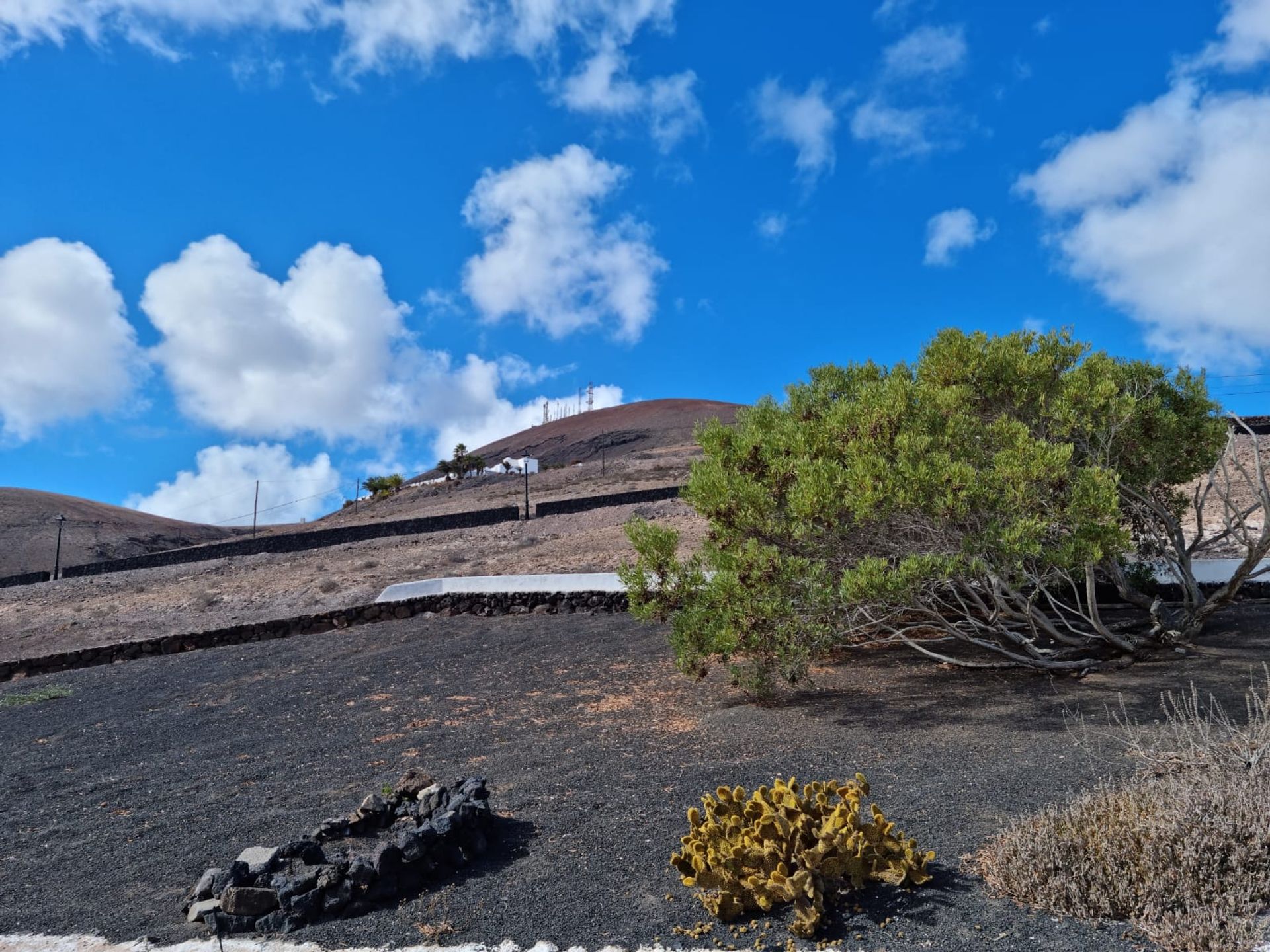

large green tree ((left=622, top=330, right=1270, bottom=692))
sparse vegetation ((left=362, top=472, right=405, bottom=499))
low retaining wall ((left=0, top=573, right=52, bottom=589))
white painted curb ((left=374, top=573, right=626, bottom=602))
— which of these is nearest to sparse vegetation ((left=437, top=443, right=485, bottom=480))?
sparse vegetation ((left=362, top=472, right=405, bottom=499))

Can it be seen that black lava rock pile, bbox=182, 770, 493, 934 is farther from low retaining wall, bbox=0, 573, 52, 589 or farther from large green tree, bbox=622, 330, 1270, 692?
low retaining wall, bbox=0, 573, 52, 589

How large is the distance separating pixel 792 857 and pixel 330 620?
48.9 ft

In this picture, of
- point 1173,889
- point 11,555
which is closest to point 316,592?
point 1173,889

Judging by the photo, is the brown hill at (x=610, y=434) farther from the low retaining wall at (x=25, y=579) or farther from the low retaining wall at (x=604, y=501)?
the low retaining wall at (x=25, y=579)

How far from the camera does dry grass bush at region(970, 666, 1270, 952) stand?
3484 mm

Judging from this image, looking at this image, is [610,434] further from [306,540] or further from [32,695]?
[32,695]

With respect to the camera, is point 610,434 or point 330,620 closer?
point 330,620

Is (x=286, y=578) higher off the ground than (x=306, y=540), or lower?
lower

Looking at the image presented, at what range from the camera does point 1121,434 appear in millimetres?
8523

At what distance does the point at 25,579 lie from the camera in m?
34.1

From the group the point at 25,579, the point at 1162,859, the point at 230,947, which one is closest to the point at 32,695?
the point at 230,947

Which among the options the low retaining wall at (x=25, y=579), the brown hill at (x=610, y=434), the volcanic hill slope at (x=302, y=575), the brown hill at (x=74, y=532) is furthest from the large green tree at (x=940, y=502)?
the brown hill at (x=610, y=434)

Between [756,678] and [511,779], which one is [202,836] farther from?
[756,678]

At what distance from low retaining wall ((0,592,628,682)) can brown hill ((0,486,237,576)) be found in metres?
34.9
